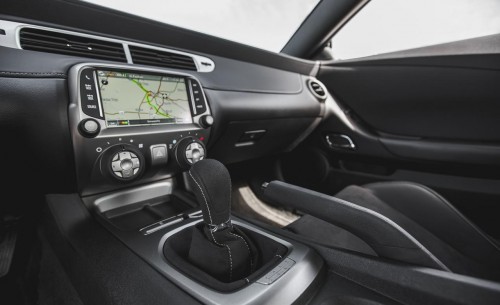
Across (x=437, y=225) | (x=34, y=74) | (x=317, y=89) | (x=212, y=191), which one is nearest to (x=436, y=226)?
(x=437, y=225)

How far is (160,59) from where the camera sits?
2.94 feet

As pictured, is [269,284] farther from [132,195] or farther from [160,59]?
[160,59]

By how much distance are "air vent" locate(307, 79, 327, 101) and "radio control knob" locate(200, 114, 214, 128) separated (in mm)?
820

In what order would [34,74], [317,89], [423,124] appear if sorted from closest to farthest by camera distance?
[34,74] → [423,124] → [317,89]

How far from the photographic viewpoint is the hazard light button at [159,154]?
792 mm

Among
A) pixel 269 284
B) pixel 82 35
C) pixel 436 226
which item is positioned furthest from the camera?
pixel 436 226

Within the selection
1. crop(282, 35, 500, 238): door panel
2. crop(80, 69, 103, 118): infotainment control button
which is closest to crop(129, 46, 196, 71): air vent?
crop(80, 69, 103, 118): infotainment control button

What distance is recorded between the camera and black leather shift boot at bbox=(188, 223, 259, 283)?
0.50 m

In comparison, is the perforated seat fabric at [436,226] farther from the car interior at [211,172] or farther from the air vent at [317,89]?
the air vent at [317,89]

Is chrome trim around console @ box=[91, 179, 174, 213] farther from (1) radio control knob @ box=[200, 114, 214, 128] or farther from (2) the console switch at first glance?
(2) the console switch

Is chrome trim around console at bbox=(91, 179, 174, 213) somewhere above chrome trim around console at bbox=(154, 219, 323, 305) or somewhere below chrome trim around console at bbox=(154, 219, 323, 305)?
above

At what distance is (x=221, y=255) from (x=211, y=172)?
0.16m

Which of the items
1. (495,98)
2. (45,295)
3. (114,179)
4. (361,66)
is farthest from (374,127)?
(45,295)

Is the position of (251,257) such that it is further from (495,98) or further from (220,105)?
(495,98)
